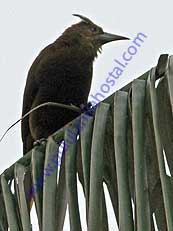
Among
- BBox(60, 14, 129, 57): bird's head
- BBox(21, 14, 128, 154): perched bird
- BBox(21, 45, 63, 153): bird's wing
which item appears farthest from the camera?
BBox(60, 14, 129, 57): bird's head

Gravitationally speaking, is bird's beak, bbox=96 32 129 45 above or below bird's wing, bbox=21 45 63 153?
above

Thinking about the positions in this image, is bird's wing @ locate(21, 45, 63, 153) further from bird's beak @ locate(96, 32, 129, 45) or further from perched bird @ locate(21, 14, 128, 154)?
bird's beak @ locate(96, 32, 129, 45)

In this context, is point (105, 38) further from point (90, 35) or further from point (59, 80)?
point (59, 80)

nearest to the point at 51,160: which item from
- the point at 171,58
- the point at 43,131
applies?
the point at 171,58

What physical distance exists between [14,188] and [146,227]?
2.23ft

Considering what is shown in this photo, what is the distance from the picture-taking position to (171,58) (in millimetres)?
1686

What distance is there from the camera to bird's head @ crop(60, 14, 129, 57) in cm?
402

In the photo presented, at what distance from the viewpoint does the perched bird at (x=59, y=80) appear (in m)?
3.50

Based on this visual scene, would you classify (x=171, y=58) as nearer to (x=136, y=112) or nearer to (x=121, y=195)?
(x=136, y=112)

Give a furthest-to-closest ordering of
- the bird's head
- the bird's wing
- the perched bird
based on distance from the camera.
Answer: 1. the bird's head
2. the bird's wing
3. the perched bird

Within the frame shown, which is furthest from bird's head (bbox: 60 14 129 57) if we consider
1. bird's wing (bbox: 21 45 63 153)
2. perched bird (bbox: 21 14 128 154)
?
bird's wing (bbox: 21 45 63 153)

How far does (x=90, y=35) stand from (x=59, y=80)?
0.64 metres

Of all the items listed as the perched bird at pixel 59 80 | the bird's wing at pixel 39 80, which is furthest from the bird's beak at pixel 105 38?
the bird's wing at pixel 39 80

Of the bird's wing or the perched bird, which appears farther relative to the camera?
the bird's wing
